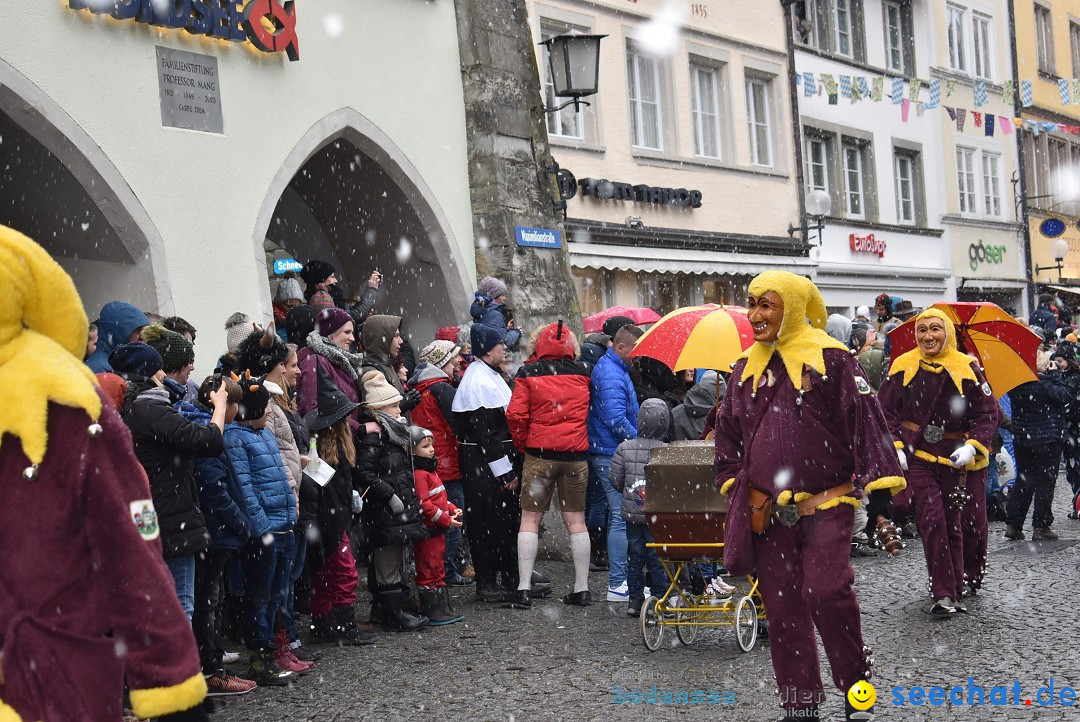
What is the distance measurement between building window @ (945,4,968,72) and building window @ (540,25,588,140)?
12656 millimetres

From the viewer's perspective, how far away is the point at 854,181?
24359 mm

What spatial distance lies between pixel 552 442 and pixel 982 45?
22811mm

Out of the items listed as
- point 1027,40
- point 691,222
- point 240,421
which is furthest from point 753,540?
point 1027,40

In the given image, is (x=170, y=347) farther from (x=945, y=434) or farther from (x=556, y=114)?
(x=556, y=114)

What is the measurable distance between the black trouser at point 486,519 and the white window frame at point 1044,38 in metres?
25.7

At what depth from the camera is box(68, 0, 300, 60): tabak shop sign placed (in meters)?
10.1

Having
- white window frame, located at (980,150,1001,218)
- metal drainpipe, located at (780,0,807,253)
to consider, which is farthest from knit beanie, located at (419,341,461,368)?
white window frame, located at (980,150,1001,218)

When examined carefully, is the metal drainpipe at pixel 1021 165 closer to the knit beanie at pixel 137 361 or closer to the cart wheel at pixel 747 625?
the cart wheel at pixel 747 625

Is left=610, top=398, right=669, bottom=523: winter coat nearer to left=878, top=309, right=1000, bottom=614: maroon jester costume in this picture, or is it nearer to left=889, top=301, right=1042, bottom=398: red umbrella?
left=878, top=309, right=1000, bottom=614: maroon jester costume

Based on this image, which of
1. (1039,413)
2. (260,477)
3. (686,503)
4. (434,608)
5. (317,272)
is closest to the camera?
(260,477)

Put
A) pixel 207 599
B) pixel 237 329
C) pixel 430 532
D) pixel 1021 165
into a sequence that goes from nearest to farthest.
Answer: pixel 207 599
pixel 237 329
pixel 430 532
pixel 1021 165

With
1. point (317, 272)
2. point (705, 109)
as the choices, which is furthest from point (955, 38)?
point (317, 272)

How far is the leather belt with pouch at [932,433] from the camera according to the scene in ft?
28.8

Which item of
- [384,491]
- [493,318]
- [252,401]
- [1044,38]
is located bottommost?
[384,491]
